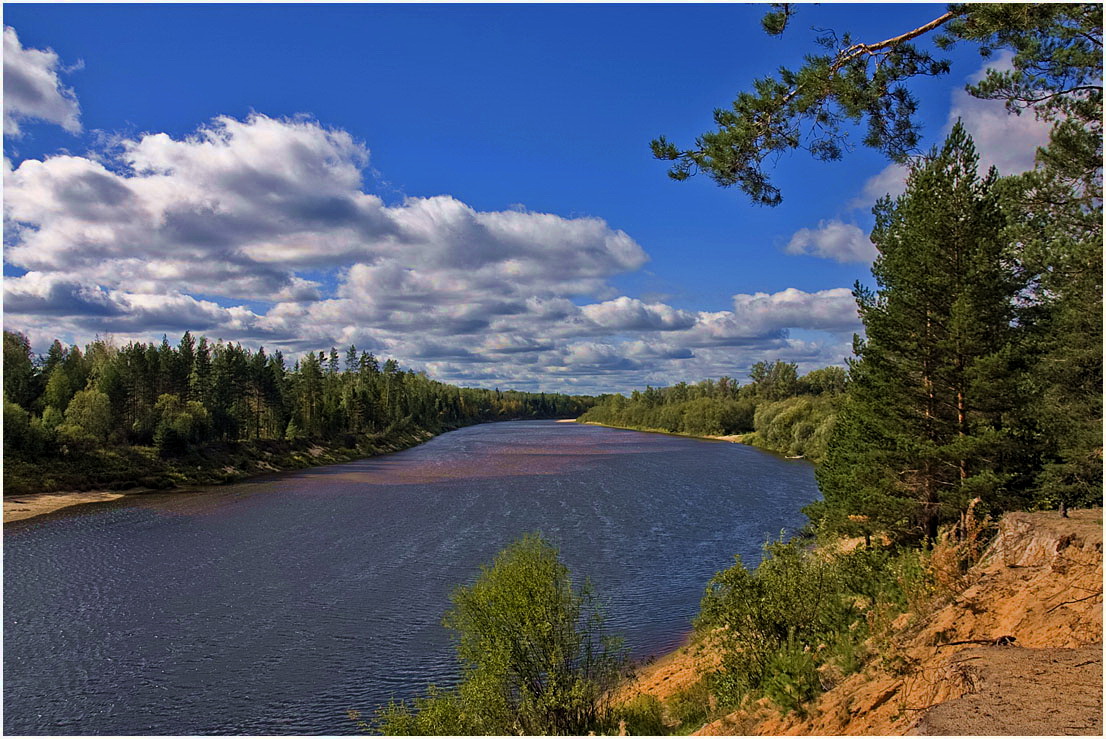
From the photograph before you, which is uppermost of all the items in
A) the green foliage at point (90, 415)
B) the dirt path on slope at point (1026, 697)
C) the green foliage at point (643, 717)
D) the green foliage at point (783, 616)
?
the green foliage at point (90, 415)

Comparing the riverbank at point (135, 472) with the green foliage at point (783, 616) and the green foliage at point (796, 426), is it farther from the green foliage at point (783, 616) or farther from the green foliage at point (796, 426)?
the green foliage at point (796, 426)

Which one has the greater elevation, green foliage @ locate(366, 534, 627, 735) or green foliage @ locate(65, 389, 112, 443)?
green foliage @ locate(65, 389, 112, 443)

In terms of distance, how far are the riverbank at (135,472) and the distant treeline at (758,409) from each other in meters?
61.0

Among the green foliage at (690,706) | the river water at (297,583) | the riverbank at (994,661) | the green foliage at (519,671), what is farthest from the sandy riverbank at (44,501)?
the riverbank at (994,661)

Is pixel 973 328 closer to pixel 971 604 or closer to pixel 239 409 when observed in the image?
pixel 971 604

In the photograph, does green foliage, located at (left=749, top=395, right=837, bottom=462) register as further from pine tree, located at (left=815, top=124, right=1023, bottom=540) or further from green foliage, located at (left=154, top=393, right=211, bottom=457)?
green foliage, located at (left=154, top=393, right=211, bottom=457)

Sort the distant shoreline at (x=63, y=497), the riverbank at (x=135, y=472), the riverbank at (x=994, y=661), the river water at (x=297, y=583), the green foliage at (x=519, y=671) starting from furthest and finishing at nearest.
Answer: the riverbank at (x=135, y=472), the distant shoreline at (x=63, y=497), the river water at (x=297, y=583), the green foliage at (x=519, y=671), the riverbank at (x=994, y=661)

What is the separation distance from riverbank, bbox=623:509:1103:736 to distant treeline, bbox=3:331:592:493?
63.8m

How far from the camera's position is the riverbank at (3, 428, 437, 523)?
51038mm

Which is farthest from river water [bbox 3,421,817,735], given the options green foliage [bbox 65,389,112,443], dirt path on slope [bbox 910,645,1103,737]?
dirt path on slope [bbox 910,645,1103,737]

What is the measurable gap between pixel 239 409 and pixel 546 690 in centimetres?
7772

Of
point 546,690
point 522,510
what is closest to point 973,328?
point 546,690

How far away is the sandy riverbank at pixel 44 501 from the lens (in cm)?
4578

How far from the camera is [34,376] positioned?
7294cm
